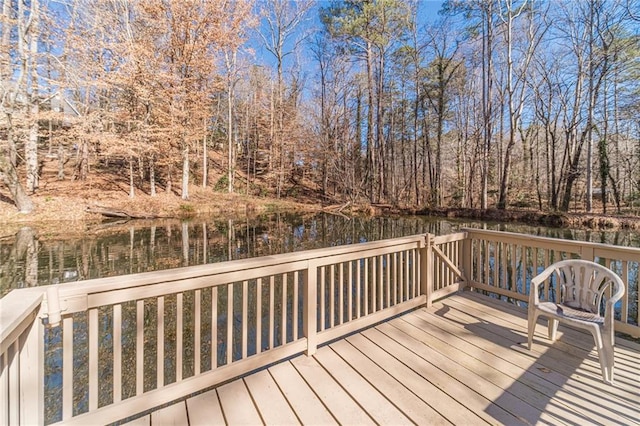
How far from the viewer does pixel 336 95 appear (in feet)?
62.8

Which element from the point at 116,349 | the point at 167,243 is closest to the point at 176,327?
the point at 116,349

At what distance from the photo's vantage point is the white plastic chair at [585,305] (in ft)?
6.46

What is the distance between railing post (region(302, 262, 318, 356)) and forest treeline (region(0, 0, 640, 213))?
41.8ft

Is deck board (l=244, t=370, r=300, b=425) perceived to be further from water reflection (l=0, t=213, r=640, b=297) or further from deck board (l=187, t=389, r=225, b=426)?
water reflection (l=0, t=213, r=640, b=297)

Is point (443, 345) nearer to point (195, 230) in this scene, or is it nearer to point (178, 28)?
point (195, 230)

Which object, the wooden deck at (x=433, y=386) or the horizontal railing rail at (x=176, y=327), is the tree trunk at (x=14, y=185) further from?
the wooden deck at (x=433, y=386)

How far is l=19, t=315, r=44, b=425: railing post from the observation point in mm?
1209

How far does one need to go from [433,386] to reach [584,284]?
156cm

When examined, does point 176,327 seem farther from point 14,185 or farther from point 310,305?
point 14,185

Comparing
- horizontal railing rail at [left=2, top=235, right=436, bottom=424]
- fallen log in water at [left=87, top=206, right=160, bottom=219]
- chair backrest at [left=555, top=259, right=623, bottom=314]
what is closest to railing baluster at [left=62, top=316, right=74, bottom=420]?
horizontal railing rail at [left=2, top=235, right=436, bottom=424]

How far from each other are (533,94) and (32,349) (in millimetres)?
20608

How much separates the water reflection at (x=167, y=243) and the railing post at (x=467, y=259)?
469 centimetres

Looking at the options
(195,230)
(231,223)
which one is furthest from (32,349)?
(231,223)

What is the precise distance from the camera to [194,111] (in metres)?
15.1
